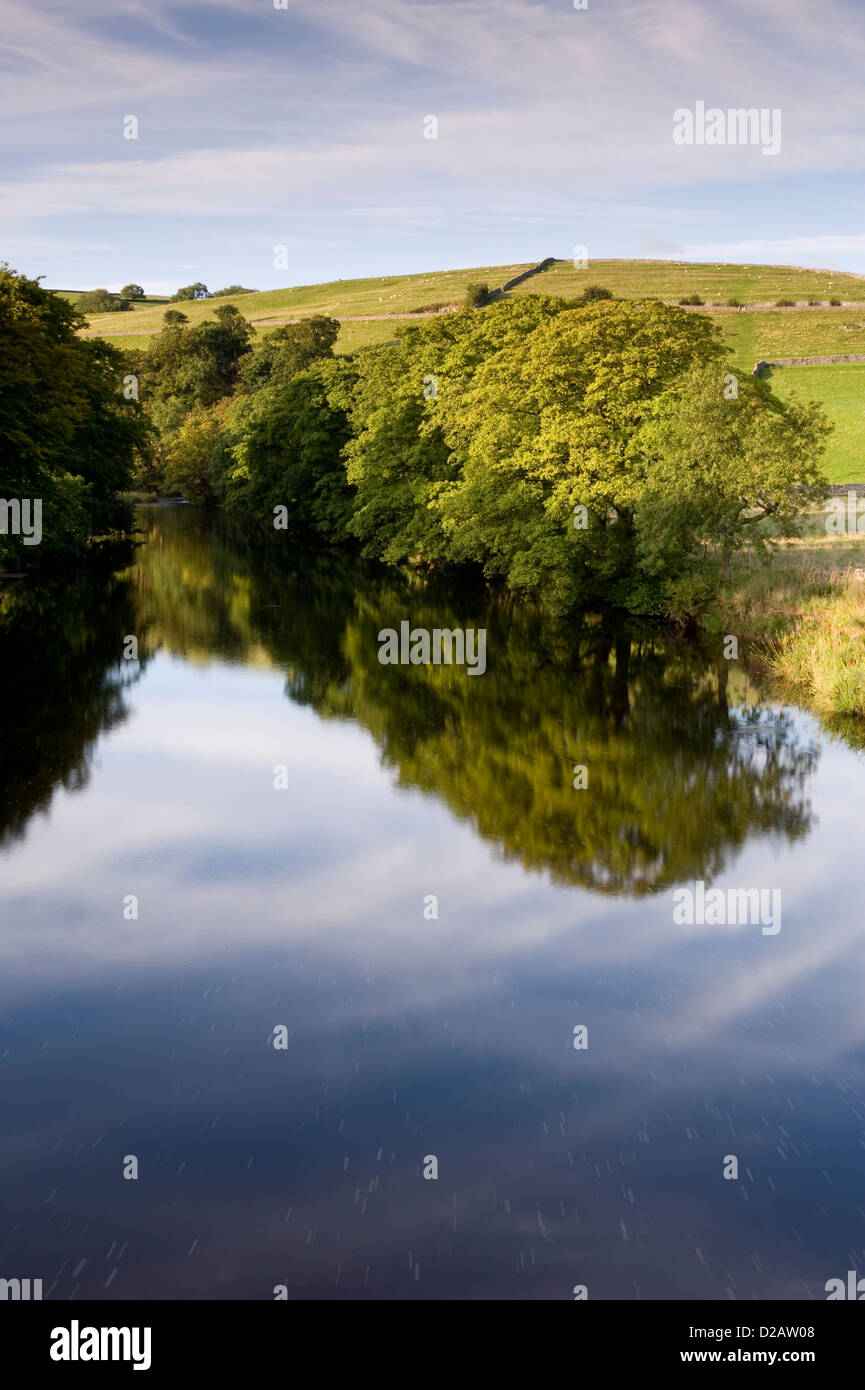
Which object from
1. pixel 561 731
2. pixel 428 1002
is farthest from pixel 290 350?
pixel 428 1002

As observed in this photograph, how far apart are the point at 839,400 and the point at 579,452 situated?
41743 mm

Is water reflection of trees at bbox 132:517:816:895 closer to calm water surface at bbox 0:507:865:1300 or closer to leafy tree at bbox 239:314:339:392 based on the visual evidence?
calm water surface at bbox 0:507:865:1300

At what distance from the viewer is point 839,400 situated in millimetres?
76250

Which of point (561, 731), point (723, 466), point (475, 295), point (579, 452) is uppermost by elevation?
point (475, 295)

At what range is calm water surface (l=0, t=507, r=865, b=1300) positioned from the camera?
995 centimetres

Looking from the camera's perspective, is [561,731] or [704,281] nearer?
[561,731]

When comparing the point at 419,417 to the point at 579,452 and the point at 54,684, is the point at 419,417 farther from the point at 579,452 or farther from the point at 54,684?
the point at 54,684

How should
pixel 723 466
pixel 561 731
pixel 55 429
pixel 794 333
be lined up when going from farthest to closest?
pixel 794 333 → pixel 55 429 → pixel 723 466 → pixel 561 731

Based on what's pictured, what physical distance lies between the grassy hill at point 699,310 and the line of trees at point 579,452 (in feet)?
64.1

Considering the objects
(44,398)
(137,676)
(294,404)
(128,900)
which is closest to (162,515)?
(294,404)

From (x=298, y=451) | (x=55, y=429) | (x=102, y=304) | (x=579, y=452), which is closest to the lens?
(x=579, y=452)

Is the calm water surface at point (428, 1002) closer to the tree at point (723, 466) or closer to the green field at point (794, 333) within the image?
the tree at point (723, 466)
